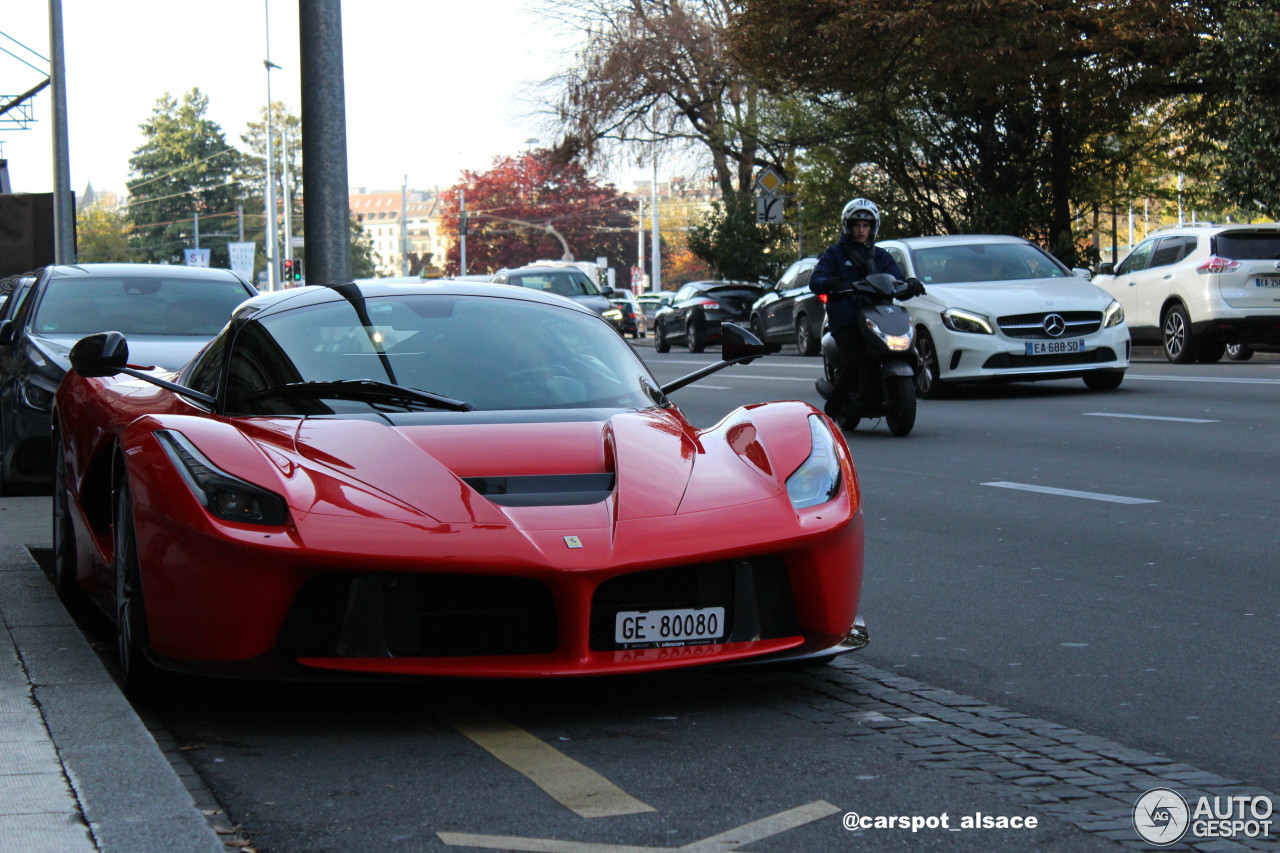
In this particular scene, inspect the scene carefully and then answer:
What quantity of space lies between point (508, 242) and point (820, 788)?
11705cm

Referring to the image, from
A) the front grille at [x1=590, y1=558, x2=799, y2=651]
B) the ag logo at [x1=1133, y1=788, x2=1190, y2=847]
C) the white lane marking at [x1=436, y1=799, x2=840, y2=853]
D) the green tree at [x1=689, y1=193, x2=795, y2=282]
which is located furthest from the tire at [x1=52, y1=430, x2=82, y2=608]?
the green tree at [x1=689, y1=193, x2=795, y2=282]

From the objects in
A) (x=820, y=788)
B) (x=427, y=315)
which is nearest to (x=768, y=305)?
(x=427, y=315)

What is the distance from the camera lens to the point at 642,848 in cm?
323

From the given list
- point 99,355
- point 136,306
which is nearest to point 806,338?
point 136,306

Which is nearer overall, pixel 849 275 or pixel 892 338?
pixel 892 338

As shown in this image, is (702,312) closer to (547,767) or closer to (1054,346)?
(1054,346)

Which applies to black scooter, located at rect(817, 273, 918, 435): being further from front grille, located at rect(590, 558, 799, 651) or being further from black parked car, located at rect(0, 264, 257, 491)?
front grille, located at rect(590, 558, 799, 651)

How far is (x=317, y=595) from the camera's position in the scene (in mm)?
4094

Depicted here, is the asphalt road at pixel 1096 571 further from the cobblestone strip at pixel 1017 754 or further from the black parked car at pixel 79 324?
the black parked car at pixel 79 324

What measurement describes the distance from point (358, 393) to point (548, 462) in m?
0.91

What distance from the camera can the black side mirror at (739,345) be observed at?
6.06 m

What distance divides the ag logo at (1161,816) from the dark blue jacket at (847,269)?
907 centimetres

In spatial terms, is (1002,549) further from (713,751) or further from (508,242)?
(508,242)

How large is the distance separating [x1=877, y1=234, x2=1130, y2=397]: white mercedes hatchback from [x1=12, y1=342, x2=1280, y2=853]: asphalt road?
8864 millimetres
